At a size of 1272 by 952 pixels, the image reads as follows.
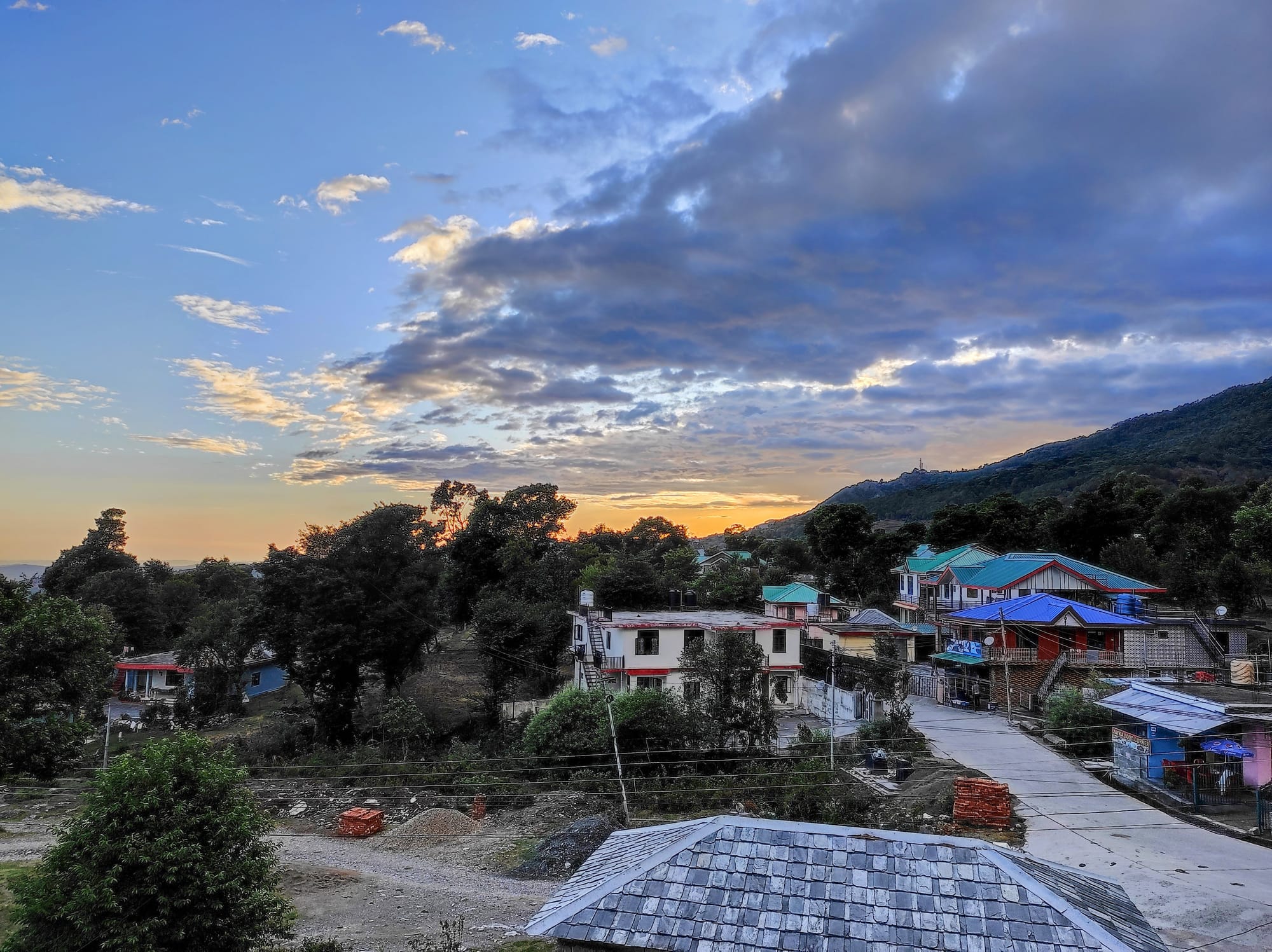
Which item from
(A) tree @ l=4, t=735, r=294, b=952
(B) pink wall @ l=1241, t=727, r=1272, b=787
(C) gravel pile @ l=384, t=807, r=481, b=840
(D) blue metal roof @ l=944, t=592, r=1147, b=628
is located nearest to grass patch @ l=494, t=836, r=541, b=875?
(C) gravel pile @ l=384, t=807, r=481, b=840

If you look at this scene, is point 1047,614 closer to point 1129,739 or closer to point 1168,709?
point 1129,739

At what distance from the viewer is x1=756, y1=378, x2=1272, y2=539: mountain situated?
110125mm

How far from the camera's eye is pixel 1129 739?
806 inches

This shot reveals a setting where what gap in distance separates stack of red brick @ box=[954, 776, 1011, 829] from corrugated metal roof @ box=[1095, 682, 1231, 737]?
15.0 feet

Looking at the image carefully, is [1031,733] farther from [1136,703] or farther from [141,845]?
[141,845]

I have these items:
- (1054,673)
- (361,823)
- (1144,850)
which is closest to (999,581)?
(1054,673)

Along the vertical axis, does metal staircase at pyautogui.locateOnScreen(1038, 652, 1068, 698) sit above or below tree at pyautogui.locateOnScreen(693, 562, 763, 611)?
below

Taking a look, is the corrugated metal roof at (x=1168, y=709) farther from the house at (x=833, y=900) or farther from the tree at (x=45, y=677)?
the tree at (x=45, y=677)

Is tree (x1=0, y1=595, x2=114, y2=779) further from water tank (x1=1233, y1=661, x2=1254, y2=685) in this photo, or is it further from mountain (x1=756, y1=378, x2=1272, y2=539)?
mountain (x1=756, y1=378, x2=1272, y2=539)

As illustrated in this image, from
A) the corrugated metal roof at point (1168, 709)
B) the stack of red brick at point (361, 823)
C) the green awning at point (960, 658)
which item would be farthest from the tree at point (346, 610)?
the corrugated metal roof at point (1168, 709)

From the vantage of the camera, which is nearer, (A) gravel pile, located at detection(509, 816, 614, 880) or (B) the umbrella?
(B) the umbrella

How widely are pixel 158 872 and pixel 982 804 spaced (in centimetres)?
1703

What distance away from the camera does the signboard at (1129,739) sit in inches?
784

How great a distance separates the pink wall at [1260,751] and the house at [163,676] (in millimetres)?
44677
